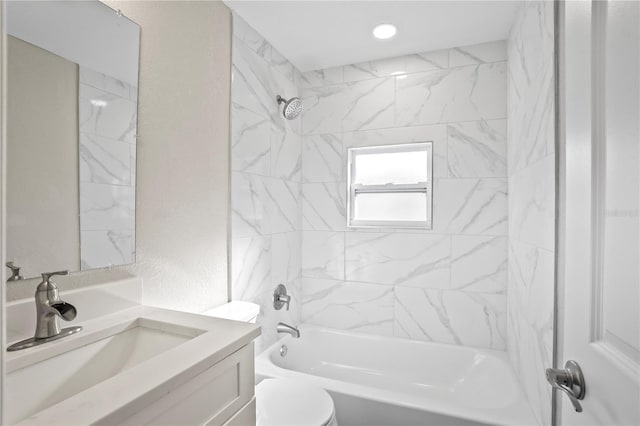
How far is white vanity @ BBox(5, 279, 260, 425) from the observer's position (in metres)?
0.65

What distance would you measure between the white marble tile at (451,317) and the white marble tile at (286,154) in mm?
1187

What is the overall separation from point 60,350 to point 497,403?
6.54 feet

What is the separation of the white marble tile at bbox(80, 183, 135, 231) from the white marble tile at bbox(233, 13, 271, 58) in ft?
4.02

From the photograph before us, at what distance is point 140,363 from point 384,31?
7.20ft

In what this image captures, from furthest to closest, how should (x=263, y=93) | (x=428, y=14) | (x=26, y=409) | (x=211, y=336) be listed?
(x=263, y=93) → (x=428, y=14) → (x=211, y=336) → (x=26, y=409)

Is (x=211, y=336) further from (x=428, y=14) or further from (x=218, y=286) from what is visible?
(x=428, y=14)

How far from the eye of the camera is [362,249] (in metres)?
2.58

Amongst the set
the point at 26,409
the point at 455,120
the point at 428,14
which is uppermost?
the point at 428,14

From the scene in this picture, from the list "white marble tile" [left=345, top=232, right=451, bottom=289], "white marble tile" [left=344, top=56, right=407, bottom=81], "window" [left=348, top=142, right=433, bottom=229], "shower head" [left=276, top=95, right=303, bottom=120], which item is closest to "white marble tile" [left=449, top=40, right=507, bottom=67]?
"white marble tile" [left=344, top=56, right=407, bottom=81]

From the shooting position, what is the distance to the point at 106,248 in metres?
1.20

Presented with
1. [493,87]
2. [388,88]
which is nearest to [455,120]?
[493,87]

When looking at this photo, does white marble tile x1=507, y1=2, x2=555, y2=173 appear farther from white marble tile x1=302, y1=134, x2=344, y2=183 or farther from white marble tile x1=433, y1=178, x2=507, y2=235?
white marble tile x1=302, y1=134, x2=344, y2=183

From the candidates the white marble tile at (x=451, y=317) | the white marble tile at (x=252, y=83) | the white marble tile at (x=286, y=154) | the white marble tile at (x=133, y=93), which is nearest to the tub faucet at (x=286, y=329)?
the white marble tile at (x=451, y=317)

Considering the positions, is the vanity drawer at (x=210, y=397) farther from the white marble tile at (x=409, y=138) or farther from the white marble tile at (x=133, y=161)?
the white marble tile at (x=409, y=138)
